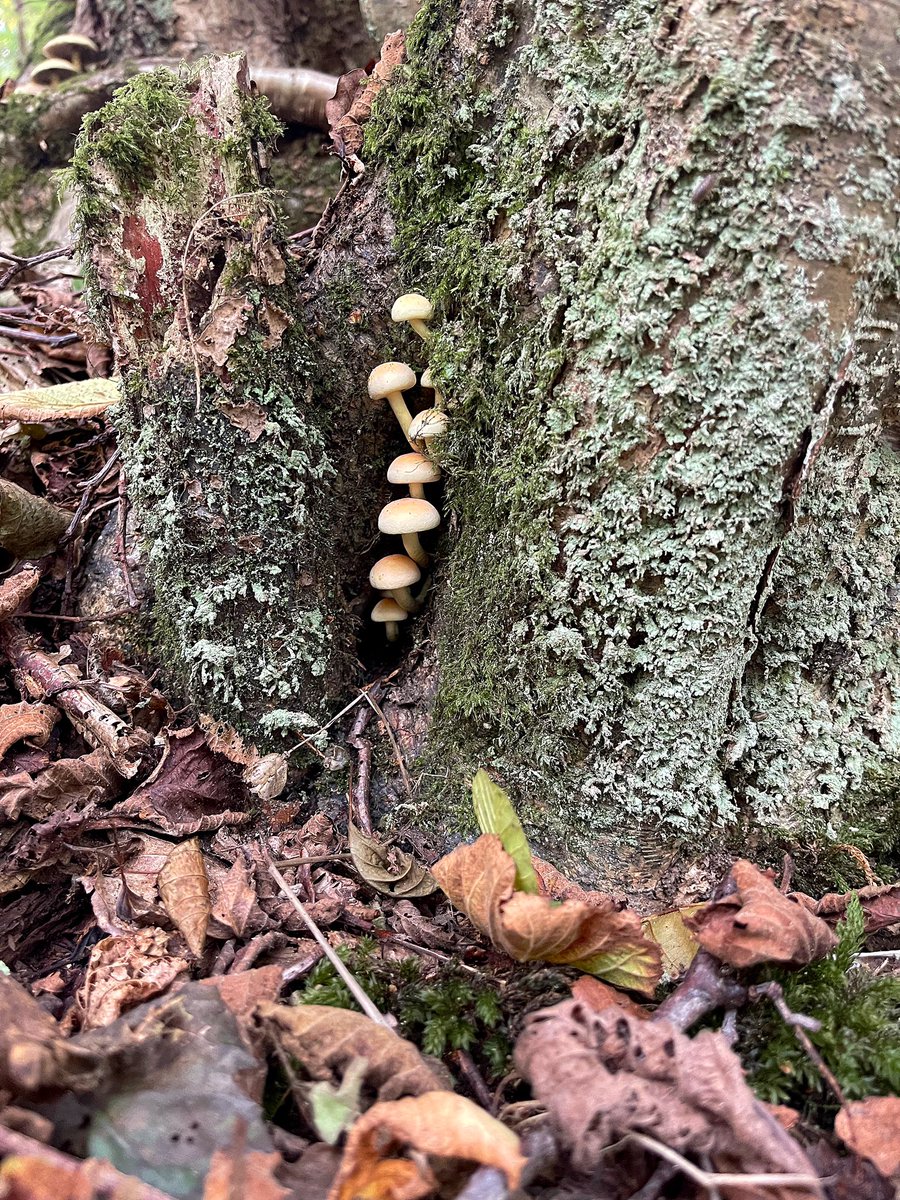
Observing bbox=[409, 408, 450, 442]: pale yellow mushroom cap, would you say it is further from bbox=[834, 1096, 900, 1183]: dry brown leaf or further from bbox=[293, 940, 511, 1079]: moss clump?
bbox=[834, 1096, 900, 1183]: dry brown leaf

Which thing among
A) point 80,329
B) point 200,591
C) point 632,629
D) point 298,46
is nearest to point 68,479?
point 80,329

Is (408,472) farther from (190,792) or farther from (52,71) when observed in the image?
(52,71)

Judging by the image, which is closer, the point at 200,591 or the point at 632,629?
the point at 632,629

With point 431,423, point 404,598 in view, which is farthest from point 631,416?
point 404,598

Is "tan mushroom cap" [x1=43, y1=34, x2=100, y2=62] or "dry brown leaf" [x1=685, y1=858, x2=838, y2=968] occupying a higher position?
"tan mushroom cap" [x1=43, y1=34, x2=100, y2=62]

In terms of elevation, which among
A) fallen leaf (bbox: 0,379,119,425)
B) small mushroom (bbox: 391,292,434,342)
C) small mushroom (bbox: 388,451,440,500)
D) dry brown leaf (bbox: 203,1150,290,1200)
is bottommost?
dry brown leaf (bbox: 203,1150,290,1200)

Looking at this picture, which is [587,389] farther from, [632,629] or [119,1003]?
[119,1003]

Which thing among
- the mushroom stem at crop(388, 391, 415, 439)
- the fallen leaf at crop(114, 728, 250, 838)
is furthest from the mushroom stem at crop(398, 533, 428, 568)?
the fallen leaf at crop(114, 728, 250, 838)
